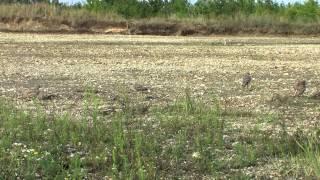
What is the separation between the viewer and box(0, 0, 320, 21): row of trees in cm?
4016

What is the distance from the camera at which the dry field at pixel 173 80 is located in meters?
7.97

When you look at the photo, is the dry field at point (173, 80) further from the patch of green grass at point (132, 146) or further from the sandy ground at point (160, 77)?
the patch of green grass at point (132, 146)

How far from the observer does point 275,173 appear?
529 cm

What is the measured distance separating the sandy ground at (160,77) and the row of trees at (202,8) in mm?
21311

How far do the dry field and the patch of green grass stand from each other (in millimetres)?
290

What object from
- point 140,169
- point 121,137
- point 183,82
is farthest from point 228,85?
point 140,169

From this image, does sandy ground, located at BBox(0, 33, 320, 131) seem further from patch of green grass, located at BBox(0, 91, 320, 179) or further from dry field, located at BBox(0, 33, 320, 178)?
patch of green grass, located at BBox(0, 91, 320, 179)

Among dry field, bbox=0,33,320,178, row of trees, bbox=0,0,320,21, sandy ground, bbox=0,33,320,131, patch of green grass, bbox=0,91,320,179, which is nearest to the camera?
patch of green grass, bbox=0,91,320,179

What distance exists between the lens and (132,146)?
5.93 meters

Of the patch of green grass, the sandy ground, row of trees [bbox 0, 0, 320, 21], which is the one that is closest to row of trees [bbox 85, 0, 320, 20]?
row of trees [bbox 0, 0, 320, 21]

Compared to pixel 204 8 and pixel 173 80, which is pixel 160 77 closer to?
pixel 173 80

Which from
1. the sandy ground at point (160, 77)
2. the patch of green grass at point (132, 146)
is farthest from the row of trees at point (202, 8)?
the patch of green grass at point (132, 146)

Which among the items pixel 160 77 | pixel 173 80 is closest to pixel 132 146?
pixel 173 80

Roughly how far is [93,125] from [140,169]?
6.36 ft
